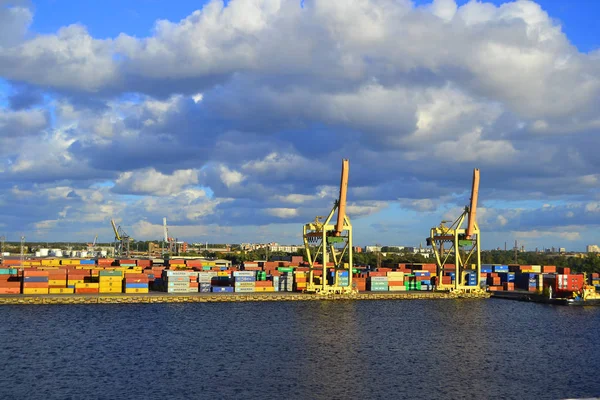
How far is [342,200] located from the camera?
289 ft

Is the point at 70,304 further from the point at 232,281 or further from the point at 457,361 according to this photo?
the point at 457,361

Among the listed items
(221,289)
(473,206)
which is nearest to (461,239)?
(473,206)

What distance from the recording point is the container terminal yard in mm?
81125

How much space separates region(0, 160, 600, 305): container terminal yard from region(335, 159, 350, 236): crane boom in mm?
140

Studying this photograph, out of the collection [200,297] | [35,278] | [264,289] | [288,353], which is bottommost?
[288,353]

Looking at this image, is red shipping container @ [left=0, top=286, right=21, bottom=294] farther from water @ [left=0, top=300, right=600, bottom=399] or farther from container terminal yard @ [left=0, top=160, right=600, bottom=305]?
water @ [left=0, top=300, right=600, bottom=399]

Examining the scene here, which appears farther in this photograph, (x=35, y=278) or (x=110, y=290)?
(x=110, y=290)

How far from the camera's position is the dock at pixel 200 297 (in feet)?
249

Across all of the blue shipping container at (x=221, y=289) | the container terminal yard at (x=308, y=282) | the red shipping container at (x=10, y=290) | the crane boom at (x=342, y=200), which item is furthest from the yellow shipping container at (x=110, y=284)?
the crane boom at (x=342, y=200)

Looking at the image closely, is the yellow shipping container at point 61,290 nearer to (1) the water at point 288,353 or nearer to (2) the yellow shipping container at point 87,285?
(2) the yellow shipping container at point 87,285

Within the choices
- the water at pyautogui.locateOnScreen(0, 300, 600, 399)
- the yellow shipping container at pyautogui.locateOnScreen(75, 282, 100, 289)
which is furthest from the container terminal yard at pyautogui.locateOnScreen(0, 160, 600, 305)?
the water at pyautogui.locateOnScreen(0, 300, 600, 399)

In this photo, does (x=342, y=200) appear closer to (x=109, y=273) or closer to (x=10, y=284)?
(x=109, y=273)

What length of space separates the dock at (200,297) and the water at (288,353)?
11.8 feet

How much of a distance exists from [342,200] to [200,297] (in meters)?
23.6
